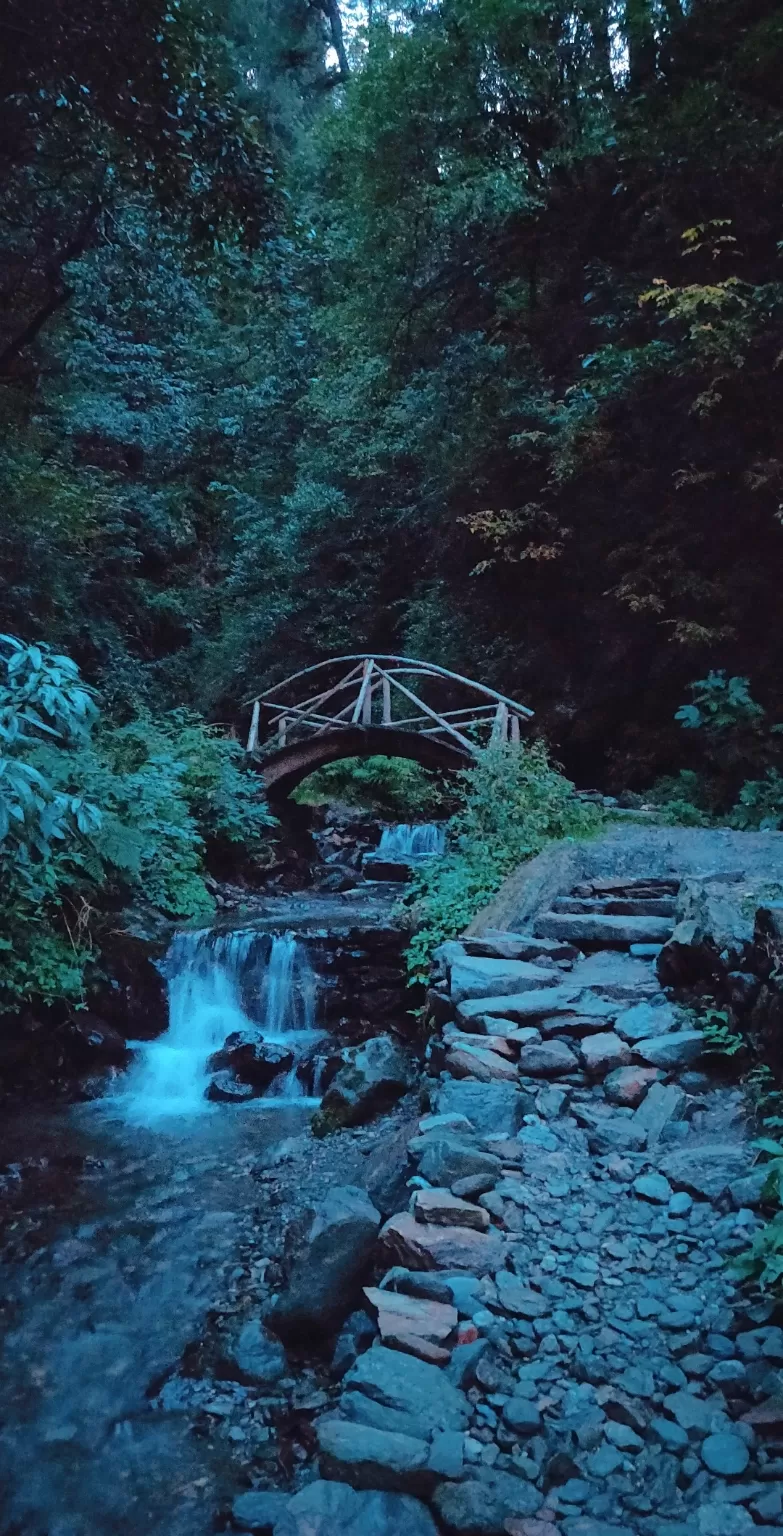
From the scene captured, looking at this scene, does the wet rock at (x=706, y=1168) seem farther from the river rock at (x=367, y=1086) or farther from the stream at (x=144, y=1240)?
the river rock at (x=367, y=1086)

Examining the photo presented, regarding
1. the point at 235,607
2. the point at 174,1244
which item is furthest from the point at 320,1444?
the point at 235,607

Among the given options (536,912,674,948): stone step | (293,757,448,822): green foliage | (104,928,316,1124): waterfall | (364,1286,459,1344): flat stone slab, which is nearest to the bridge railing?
(293,757,448,822): green foliage

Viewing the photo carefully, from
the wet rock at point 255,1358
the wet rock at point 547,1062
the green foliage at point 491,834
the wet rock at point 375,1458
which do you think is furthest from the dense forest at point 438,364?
the wet rock at point 375,1458

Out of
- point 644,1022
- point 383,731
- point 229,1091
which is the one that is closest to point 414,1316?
point 644,1022

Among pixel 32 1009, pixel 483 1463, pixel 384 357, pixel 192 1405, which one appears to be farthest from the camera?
pixel 384 357

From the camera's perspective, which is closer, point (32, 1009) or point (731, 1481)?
point (731, 1481)

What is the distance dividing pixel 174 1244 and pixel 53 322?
8389 mm

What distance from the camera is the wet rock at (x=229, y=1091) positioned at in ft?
19.8

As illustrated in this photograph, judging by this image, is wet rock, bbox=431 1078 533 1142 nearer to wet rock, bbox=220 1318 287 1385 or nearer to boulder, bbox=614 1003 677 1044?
boulder, bbox=614 1003 677 1044

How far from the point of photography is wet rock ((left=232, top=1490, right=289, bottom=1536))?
2295mm

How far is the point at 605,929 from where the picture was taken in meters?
4.57

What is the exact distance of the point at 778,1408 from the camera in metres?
1.86

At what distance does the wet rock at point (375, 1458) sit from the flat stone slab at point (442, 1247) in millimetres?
528

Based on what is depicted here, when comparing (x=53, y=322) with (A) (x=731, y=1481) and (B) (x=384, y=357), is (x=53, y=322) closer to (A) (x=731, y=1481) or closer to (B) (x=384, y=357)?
(B) (x=384, y=357)
